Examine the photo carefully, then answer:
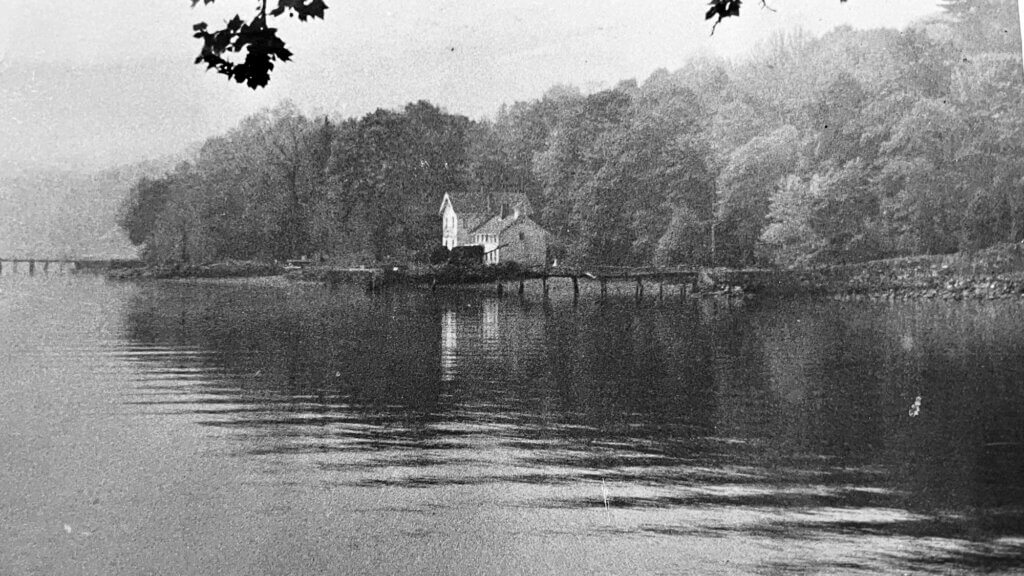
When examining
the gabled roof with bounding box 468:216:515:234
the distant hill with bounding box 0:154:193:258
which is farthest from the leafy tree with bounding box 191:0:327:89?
the gabled roof with bounding box 468:216:515:234

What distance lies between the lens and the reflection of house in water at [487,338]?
9.11 meters

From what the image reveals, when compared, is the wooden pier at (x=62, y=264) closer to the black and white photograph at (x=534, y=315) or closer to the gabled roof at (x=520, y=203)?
the black and white photograph at (x=534, y=315)

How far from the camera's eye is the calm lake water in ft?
12.0

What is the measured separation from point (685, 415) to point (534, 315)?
27.0ft

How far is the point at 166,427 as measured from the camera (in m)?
5.82

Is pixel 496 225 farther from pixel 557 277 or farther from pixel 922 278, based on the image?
pixel 922 278

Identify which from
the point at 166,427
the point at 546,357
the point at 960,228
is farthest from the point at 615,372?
the point at 166,427

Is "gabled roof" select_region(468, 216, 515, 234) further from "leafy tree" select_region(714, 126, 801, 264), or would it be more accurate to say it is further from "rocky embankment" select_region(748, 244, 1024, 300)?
"rocky embankment" select_region(748, 244, 1024, 300)

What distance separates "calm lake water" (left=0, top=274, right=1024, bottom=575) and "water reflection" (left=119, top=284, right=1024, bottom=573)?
2 cm

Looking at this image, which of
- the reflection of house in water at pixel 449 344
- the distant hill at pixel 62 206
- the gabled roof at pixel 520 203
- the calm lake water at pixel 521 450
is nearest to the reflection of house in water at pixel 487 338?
the reflection of house in water at pixel 449 344

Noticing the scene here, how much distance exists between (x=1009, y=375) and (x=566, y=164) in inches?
274

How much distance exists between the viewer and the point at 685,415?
6.36m

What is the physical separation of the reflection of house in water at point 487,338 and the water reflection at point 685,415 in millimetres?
78

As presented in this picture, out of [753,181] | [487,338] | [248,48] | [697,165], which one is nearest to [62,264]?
[487,338]
